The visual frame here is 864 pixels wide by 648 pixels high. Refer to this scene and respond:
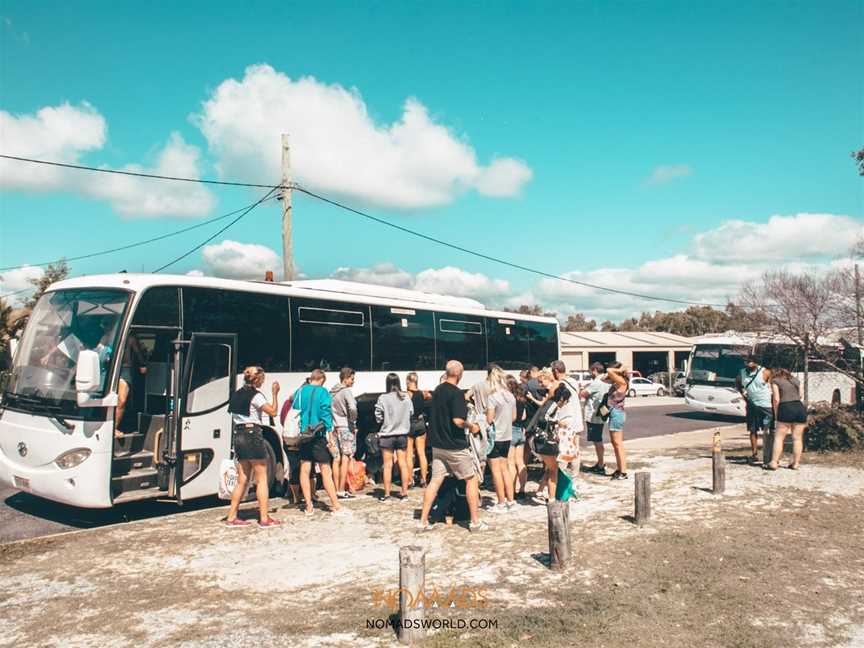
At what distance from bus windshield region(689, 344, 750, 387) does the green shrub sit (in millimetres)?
7863

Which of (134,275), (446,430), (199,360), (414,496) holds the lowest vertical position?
(414,496)

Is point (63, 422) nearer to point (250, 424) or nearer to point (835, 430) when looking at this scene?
point (250, 424)

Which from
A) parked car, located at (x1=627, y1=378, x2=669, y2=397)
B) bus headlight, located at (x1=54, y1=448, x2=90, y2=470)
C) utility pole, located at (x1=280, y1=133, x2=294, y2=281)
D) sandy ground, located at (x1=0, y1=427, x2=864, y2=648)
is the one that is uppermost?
utility pole, located at (x1=280, y1=133, x2=294, y2=281)

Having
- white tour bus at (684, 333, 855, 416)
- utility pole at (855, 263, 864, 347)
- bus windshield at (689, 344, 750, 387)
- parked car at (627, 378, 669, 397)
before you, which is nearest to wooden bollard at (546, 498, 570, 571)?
utility pole at (855, 263, 864, 347)

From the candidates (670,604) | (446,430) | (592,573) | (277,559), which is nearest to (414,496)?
(446,430)

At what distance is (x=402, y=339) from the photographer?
1202 cm

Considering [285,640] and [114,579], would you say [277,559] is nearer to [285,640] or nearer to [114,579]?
[114,579]

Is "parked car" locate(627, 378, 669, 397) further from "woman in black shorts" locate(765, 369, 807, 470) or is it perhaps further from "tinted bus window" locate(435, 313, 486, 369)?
"woman in black shorts" locate(765, 369, 807, 470)

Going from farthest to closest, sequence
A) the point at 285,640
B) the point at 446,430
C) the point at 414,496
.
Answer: the point at 414,496, the point at 446,430, the point at 285,640

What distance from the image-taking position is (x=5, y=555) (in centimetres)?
668

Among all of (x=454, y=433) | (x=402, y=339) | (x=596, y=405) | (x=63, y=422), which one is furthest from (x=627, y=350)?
(x=63, y=422)

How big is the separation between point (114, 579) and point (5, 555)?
1.73m

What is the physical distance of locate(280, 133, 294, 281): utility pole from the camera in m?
16.5

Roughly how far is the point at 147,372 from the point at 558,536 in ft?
20.9
